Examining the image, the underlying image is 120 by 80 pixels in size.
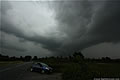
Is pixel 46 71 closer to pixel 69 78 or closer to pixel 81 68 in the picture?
pixel 69 78

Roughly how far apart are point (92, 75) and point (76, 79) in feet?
5.08

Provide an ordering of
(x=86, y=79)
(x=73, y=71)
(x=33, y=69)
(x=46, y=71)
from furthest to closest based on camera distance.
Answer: (x=33, y=69) → (x=46, y=71) → (x=73, y=71) → (x=86, y=79)

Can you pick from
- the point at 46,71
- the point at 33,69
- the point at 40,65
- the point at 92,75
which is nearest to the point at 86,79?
the point at 92,75

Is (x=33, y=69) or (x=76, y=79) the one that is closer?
(x=76, y=79)

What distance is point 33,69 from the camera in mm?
23406

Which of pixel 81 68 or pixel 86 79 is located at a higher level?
pixel 81 68

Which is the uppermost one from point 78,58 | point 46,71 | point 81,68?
point 78,58

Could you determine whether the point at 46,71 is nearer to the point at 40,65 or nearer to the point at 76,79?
the point at 40,65

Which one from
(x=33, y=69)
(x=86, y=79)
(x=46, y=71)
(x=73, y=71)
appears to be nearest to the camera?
(x=86, y=79)

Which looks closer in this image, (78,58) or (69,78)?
(78,58)

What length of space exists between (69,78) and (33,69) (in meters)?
12.3

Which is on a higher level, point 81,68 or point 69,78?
point 81,68

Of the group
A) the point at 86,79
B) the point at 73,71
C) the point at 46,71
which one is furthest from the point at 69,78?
the point at 46,71

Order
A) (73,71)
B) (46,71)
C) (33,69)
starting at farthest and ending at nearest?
(33,69), (46,71), (73,71)
